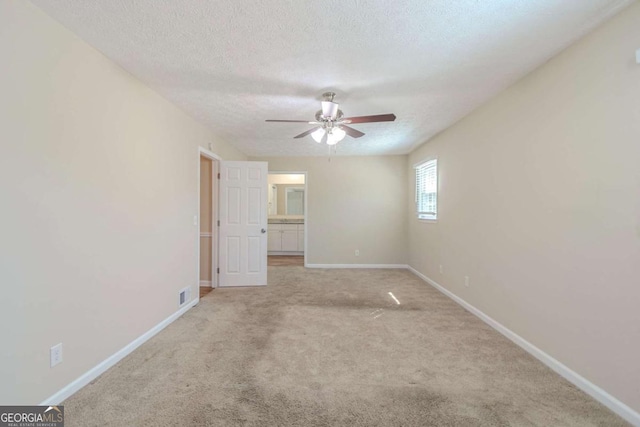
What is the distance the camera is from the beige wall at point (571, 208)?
1600mm

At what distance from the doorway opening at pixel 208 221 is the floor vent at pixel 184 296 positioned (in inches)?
36.1

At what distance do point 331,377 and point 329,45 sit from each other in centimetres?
238

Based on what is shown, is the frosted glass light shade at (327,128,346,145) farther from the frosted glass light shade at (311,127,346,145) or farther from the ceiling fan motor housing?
the ceiling fan motor housing

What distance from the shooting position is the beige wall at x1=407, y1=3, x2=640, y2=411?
5.25 ft

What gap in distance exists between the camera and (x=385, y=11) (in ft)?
5.26

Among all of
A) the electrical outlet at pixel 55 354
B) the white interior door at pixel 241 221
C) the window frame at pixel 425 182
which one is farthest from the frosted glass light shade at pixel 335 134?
the electrical outlet at pixel 55 354

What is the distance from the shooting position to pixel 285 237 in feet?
24.5

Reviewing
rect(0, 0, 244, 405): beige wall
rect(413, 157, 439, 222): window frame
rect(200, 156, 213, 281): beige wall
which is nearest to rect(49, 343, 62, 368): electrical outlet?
rect(0, 0, 244, 405): beige wall

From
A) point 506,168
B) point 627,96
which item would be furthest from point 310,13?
point 506,168

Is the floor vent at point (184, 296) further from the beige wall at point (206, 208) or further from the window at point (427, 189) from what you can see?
the window at point (427, 189)

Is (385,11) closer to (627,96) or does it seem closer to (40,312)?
(627,96)

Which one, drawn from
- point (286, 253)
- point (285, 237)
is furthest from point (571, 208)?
point (286, 253)

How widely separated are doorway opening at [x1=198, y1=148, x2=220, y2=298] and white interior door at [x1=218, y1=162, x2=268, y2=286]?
10 centimetres

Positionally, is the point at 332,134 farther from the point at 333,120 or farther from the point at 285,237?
the point at 285,237
